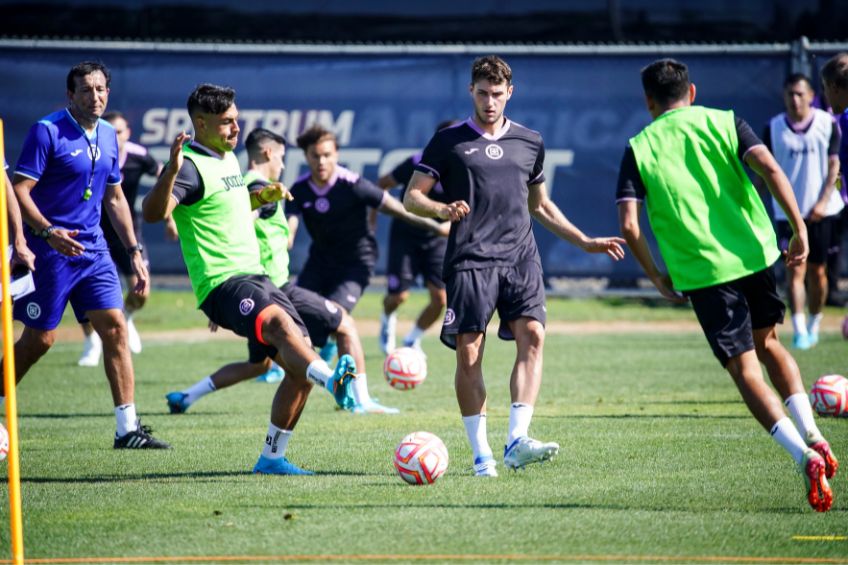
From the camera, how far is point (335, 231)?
11422 millimetres

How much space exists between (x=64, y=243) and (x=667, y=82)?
3.67 metres

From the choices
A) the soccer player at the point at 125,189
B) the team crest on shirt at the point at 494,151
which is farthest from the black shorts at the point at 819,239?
the team crest on shirt at the point at 494,151

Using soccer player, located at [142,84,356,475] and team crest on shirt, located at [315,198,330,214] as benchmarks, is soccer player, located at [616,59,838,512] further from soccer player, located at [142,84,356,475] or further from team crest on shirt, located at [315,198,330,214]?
team crest on shirt, located at [315,198,330,214]

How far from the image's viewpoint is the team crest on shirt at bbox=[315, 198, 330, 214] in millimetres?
11328

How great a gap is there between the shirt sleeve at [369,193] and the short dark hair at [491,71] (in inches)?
137

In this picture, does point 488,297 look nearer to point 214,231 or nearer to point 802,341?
point 214,231

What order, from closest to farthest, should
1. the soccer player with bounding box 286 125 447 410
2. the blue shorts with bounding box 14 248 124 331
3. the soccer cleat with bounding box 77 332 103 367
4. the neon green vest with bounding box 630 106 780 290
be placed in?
the neon green vest with bounding box 630 106 780 290
the blue shorts with bounding box 14 248 124 331
the soccer player with bounding box 286 125 447 410
the soccer cleat with bounding box 77 332 103 367

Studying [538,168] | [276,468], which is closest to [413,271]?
[538,168]

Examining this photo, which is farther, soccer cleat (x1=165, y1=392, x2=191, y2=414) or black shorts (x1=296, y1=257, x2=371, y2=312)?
black shorts (x1=296, y1=257, x2=371, y2=312)

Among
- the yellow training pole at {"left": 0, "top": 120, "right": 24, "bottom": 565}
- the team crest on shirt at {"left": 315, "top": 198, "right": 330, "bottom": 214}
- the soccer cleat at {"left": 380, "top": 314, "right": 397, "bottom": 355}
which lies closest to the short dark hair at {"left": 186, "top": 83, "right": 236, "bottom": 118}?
the yellow training pole at {"left": 0, "top": 120, "right": 24, "bottom": 565}

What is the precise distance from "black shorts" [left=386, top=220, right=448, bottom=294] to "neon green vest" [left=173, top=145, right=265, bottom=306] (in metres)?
6.22

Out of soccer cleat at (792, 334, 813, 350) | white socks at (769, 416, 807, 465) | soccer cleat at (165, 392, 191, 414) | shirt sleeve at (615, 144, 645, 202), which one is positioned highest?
shirt sleeve at (615, 144, 645, 202)

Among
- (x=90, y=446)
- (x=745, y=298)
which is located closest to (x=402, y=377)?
(x=90, y=446)

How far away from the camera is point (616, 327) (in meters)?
17.2
